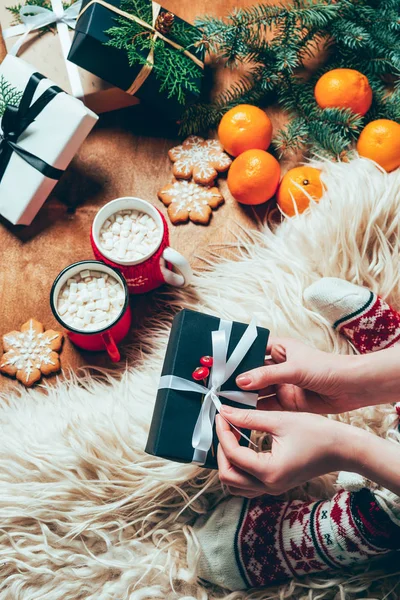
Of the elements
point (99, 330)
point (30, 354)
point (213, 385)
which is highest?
point (213, 385)

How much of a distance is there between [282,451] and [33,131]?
710 mm

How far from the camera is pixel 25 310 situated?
3.55 ft

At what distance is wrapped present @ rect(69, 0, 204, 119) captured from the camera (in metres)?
0.98

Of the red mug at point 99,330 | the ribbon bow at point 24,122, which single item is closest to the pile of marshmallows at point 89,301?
the red mug at point 99,330

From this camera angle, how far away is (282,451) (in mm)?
771

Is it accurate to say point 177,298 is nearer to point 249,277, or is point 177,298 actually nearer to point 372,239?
point 249,277

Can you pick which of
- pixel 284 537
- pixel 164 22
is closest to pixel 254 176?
pixel 164 22

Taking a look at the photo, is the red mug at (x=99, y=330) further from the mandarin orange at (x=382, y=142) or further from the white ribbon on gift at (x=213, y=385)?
the mandarin orange at (x=382, y=142)

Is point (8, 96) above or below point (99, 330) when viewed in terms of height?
above

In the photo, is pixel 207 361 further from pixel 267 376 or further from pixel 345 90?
pixel 345 90

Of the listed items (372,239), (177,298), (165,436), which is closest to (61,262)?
(177,298)

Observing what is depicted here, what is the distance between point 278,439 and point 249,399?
0.24 feet

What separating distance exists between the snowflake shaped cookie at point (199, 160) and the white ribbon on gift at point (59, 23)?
22cm

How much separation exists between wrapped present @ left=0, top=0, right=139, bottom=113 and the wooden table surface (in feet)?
0.25
